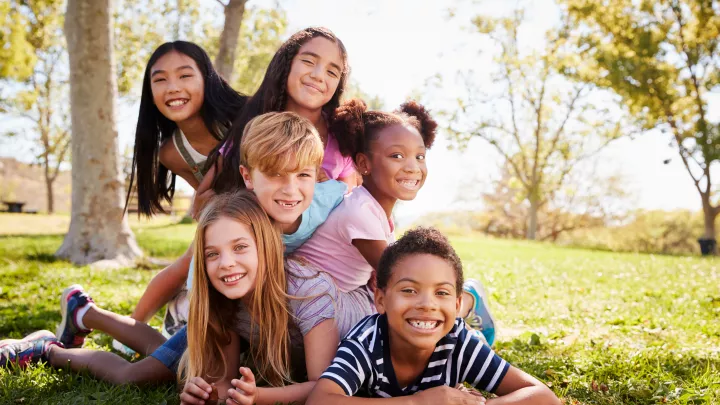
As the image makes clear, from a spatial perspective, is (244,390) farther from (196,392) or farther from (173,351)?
(173,351)

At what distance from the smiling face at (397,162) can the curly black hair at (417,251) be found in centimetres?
61

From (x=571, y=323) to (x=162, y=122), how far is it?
3.88 metres

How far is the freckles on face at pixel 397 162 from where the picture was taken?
3.52 metres

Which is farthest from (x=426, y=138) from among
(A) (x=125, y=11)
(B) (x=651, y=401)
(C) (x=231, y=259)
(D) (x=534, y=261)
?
(A) (x=125, y=11)

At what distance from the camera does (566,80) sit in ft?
84.6

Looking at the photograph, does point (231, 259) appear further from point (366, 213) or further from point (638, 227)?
point (638, 227)

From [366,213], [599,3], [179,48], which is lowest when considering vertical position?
[366,213]

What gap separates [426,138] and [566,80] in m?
23.9

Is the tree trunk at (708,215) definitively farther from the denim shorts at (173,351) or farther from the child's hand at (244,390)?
the child's hand at (244,390)

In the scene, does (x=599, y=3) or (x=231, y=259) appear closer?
(x=231, y=259)

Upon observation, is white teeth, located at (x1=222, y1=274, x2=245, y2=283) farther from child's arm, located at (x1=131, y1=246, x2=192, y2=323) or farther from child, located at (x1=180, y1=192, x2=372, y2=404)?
child's arm, located at (x1=131, y1=246, x2=192, y2=323)

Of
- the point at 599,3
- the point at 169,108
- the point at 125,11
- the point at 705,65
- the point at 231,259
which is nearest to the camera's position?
the point at 231,259

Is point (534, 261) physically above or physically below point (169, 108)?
below

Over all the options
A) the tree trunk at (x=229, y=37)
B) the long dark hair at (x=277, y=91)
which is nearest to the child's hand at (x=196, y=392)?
the long dark hair at (x=277, y=91)
